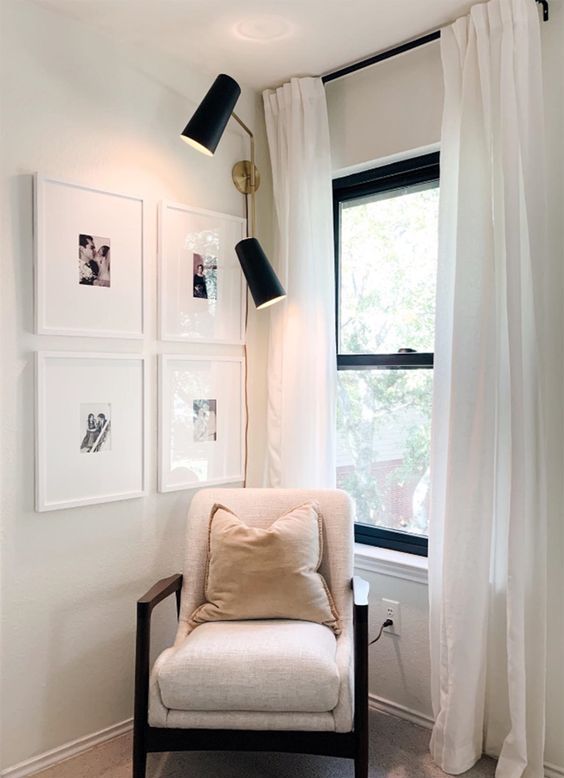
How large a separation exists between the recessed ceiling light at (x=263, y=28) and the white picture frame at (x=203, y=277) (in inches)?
24.8

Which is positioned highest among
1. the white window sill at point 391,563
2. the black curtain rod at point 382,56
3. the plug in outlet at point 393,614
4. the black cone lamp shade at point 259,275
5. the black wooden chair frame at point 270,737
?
the black curtain rod at point 382,56

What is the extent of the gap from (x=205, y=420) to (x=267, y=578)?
744 mm

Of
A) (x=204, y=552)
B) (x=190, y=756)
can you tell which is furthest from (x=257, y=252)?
(x=190, y=756)

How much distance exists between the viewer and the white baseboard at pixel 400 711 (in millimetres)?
2389

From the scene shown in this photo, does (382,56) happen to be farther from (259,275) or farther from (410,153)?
(259,275)

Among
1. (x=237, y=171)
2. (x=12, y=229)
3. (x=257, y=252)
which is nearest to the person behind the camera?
(x=12, y=229)

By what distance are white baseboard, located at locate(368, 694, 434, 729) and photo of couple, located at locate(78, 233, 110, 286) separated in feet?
5.99

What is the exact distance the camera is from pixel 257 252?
247cm

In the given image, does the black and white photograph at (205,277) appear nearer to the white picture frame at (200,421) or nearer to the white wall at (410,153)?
the white picture frame at (200,421)

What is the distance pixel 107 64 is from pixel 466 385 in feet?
5.37

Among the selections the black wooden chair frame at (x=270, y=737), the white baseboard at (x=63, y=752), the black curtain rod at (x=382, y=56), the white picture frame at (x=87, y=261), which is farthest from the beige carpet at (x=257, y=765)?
the black curtain rod at (x=382, y=56)

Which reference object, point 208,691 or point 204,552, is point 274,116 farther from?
point 208,691

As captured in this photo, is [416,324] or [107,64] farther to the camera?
[416,324]

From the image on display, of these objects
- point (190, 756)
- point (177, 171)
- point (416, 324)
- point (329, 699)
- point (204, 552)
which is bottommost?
point (190, 756)
